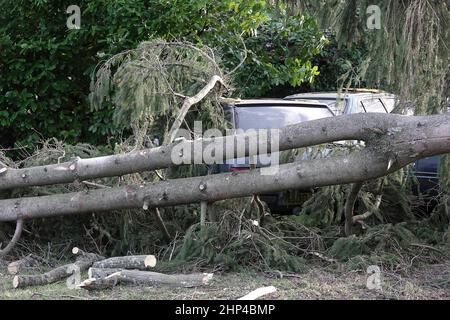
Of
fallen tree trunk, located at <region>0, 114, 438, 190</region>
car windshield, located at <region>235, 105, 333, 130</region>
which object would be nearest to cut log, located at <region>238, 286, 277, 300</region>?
fallen tree trunk, located at <region>0, 114, 438, 190</region>

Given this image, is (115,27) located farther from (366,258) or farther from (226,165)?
(366,258)

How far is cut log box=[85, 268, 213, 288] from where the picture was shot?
572 centimetres

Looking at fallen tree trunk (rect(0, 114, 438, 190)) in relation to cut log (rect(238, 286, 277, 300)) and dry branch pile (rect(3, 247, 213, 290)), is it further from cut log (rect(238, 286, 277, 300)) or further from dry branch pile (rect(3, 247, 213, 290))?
cut log (rect(238, 286, 277, 300))

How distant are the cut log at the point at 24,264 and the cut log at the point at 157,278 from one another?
3.59 feet

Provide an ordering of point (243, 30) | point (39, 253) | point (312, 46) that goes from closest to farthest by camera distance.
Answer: point (39, 253) < point (243, 30) < point (312, 46)

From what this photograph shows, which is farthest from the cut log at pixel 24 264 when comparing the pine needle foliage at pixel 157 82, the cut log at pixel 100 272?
the pine needle foliage at pixel 157 82

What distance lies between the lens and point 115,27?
9.27 metres

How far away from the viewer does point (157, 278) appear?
5.79 m

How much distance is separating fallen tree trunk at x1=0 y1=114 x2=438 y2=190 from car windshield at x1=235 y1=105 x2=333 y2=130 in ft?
5.36

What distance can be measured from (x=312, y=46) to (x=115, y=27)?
157 inches

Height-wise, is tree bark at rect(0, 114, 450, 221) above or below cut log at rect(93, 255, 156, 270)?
above

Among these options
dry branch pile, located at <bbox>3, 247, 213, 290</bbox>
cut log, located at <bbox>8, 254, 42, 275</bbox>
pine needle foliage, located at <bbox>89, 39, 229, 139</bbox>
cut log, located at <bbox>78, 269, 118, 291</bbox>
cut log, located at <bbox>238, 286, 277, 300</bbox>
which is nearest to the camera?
cut log, located at <bbox>238, 286, 277, 300</bbox>
